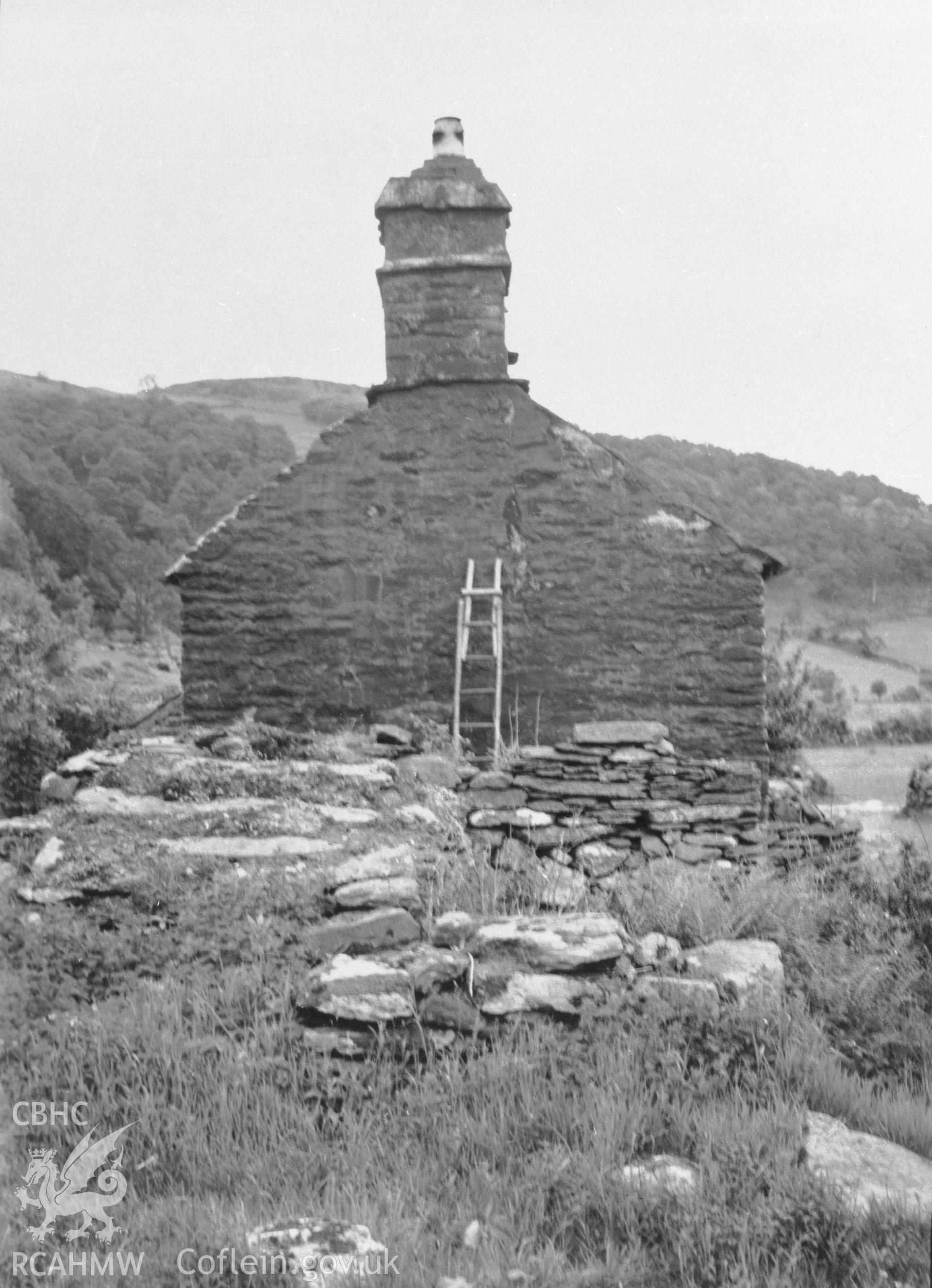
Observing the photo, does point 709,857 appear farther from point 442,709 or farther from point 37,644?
point 37,644

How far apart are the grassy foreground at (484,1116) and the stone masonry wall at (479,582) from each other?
6.08 metres

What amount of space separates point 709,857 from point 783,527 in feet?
81.5

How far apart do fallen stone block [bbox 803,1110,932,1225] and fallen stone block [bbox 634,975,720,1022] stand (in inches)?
27.1

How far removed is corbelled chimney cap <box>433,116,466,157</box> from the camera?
43.9 feet

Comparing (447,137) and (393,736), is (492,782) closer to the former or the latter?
(393,736)

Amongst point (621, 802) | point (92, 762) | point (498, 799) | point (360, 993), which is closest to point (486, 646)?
point (621, 802)

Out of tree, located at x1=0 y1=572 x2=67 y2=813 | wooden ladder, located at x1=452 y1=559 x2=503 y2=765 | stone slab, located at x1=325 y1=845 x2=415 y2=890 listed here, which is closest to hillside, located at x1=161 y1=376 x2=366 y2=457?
tree, located at x1=0 y1=572 x2=67 y2=813

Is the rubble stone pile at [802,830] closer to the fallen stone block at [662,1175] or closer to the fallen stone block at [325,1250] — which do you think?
the fallen stone block at [662,1175]

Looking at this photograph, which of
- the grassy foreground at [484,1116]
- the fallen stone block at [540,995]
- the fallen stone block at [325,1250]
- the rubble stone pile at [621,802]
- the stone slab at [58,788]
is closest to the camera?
the fallen stone block at [325,1250]

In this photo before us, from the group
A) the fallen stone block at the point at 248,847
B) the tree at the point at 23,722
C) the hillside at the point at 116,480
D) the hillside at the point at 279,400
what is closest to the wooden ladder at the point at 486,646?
the fallen stone block at the point at 248,847

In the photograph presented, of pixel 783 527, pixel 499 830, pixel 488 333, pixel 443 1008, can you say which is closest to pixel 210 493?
pixel 783 527

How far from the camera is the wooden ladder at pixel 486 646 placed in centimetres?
1188

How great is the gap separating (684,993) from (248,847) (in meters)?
3.03

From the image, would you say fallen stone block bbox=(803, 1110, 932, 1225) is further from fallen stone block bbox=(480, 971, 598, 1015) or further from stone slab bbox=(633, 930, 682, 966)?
stone slab bbox=(633, 930, 682, 966)
